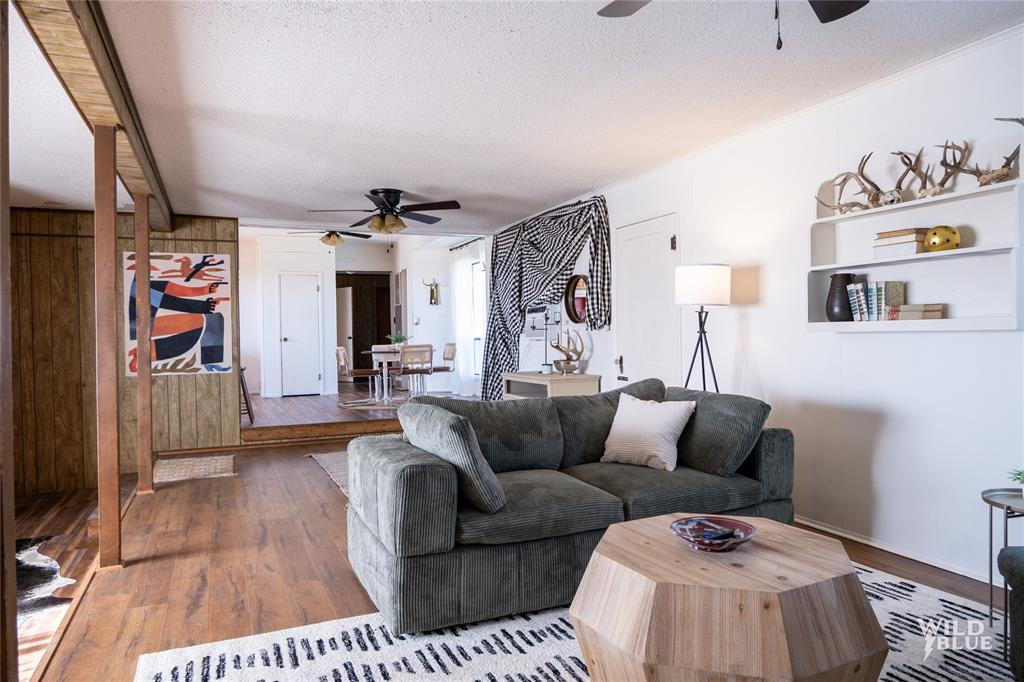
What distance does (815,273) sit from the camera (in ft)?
12.5

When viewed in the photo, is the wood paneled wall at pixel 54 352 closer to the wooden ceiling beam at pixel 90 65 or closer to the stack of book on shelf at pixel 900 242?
the wooden ceiling beam at pixel 90 65

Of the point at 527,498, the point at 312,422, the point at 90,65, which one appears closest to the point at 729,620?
the point at 527,498

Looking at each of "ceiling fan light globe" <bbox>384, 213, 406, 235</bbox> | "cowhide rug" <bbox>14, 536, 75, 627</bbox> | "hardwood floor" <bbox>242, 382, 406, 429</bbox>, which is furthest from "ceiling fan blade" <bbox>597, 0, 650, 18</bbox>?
"hardwood floor" <bbox>242, 382, 406, 429</bbox>

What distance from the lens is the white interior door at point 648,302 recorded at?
496 centimetres

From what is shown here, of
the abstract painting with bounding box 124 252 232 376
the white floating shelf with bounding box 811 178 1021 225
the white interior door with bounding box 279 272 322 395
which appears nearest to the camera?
the white floating shelf with bounding box 811 178 1021 225

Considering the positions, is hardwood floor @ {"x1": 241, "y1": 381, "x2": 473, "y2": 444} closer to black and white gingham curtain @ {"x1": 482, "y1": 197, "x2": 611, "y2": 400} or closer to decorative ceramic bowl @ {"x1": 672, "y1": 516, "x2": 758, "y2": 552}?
black and white gingham curtain @ {"x1": 482, "y1": 197, "x2": 611, "y2": 400}

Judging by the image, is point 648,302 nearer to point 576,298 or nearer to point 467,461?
point 576,298

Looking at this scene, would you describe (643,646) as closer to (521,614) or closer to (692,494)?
(521,614)

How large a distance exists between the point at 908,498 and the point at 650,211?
109 inches

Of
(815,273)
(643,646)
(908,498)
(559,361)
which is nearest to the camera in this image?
(643,646)

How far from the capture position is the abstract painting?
265 inches

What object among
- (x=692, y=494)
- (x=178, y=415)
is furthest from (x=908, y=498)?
(x=178, y=415)

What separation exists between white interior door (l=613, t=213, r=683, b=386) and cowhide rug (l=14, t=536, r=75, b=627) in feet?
13.0

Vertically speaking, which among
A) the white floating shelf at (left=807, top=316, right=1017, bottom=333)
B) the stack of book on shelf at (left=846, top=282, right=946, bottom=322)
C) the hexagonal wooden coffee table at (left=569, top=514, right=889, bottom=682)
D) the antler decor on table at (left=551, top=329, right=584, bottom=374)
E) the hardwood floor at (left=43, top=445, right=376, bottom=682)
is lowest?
the hardwood floor at (left=43, top=445, right=376, bottom=682)
